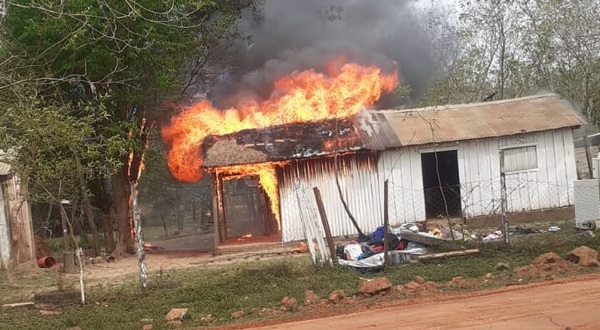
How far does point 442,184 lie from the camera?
70.8 ft

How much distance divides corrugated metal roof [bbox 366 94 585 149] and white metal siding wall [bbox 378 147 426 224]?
1.71 ft

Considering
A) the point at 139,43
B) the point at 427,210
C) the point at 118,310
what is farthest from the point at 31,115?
the point at 427,210

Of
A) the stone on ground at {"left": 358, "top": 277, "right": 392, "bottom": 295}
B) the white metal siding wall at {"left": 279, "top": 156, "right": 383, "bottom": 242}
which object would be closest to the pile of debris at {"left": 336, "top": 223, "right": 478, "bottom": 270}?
the stone on ground at {"left": 358, "top": 277, "right": 392, "bottom": 295}

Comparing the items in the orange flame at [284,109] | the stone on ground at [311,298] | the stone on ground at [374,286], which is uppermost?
the orange flame at [284,109]

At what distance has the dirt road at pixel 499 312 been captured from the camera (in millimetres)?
6824

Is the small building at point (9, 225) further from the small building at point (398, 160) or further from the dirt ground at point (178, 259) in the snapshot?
the small building at point (398, 160)

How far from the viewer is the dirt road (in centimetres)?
682

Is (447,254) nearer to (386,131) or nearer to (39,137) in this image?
(39,137)

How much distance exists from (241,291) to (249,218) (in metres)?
16.4

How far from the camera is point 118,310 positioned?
9523 millimetres

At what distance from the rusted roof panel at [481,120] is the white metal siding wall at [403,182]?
0.56 metres

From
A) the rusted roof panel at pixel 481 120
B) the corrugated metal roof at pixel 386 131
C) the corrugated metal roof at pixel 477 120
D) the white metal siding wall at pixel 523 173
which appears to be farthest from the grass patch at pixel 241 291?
the rusted roof panel at pixel 481 120

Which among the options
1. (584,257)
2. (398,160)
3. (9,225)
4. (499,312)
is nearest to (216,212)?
(398,160)

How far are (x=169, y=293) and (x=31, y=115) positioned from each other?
12.6 ft
